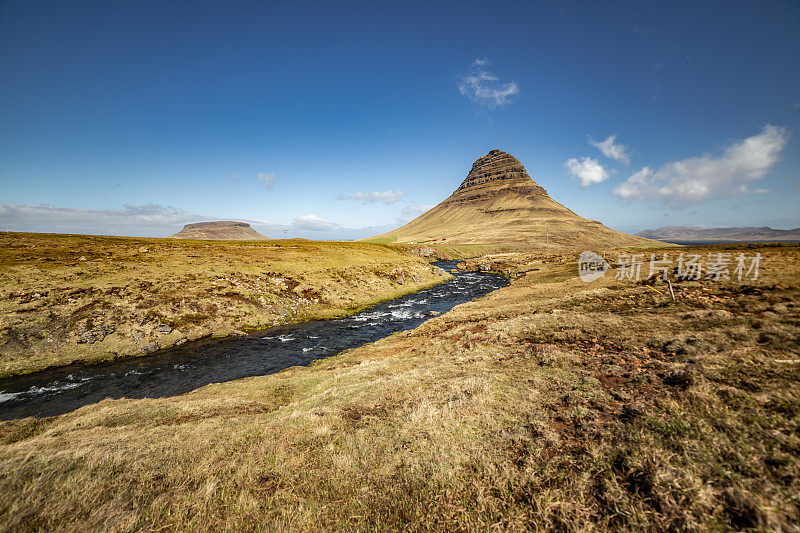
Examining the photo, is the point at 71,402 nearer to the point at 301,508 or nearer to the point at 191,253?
the point at 301,508

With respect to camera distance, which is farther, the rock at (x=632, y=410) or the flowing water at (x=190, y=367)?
the flowing water at (x=190, y=367)

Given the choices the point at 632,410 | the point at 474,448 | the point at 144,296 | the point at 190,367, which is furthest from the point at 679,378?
the point at 144,296

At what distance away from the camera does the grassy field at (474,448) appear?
4941 mm

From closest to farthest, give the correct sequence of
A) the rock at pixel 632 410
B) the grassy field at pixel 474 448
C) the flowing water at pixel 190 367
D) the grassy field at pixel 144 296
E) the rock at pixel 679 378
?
the grassy field at pixel 474 448, the rock at pixel 632 410, the rock at pixel 679 378, the flowing water at pixel 190 367, the grassy field at pixel 144 296

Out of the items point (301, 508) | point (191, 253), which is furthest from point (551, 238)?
point (301, 508)

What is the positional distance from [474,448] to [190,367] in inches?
848

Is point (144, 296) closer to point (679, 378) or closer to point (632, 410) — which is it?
point (632, 410)

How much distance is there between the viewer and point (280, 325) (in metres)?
29.0

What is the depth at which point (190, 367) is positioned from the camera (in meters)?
19.7

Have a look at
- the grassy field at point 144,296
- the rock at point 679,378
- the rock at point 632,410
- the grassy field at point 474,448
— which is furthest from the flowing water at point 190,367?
the rock at point 679,378

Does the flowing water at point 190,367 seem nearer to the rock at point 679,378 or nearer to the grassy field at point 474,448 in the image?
the grassy field at point 474,448

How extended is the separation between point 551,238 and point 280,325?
157185mm

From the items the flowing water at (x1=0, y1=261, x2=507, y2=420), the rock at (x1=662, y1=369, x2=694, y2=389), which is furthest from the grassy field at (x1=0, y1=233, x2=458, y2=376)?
Answer: the rock at (x1=662, y1=369, x2=694, y2=389)

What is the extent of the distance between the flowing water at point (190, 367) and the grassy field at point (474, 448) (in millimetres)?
5102
